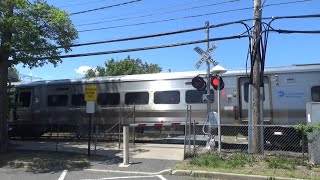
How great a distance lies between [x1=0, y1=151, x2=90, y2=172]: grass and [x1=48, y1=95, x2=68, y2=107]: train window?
284 inches

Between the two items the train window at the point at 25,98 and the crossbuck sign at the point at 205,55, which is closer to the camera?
the crossbuck sign at the point at 205,55

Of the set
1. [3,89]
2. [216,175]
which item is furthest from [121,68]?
[216,175]

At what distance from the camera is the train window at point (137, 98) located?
67.1ft

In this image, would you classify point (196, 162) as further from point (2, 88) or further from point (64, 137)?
point (64, 137)

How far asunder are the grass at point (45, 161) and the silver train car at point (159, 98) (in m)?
5.74

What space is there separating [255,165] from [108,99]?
10.2 meters

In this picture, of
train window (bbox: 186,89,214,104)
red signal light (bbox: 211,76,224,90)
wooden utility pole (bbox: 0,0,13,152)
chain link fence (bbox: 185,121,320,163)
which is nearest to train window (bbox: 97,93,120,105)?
train window (bbox: 186,89,214,104)

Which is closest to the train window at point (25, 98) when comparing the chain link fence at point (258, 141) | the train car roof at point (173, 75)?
the train car roof at point (173, 75)

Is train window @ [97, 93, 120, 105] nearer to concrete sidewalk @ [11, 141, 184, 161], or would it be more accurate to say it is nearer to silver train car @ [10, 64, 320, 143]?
silver train car @ [10, 64, 320, 143]

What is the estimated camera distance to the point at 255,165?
42.4 ft

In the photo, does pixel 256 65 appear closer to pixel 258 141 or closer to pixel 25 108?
pixel 258 141

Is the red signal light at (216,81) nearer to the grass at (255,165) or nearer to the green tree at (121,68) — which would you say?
the grass at (255,165)

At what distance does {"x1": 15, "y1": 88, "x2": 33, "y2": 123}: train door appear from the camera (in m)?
23.7

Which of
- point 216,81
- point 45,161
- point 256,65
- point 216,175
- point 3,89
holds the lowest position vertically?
point 216,175
